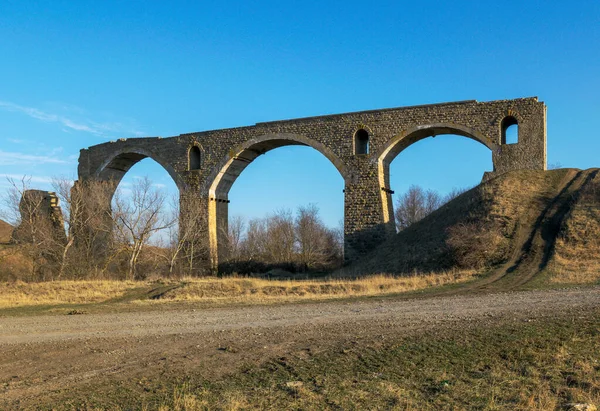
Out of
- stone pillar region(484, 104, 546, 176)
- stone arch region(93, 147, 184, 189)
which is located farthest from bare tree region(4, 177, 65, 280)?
stone pillar region(484, 104, 546, 176)

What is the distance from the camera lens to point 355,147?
87.6ft

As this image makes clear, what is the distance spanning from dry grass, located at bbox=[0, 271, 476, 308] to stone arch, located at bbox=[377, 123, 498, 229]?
27.1ft

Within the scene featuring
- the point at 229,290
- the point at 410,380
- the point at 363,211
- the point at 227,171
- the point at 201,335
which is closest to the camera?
the point at 410,380

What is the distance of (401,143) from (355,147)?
2044mm

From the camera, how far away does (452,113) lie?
81.8 ft

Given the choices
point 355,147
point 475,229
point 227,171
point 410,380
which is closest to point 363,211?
point 355,147

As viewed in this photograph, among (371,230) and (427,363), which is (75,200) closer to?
(371,230)

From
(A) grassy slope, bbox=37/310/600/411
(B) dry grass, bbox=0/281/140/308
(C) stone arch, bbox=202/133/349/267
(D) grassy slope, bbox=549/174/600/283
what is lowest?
(B) dry grass, bbox=0/281/140/308

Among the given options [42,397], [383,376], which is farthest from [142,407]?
[383,376]

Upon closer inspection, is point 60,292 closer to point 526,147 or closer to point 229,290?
point 229,290

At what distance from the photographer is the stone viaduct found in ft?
79.2

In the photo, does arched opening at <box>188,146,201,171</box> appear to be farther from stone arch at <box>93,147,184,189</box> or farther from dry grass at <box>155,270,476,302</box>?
dry grass at <box>155,270,476,302</box>

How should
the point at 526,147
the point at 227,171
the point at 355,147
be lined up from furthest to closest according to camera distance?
the point at 227,171
the point at 355,147
the point at 526,147

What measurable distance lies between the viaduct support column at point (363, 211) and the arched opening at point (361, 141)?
0.66 metres
